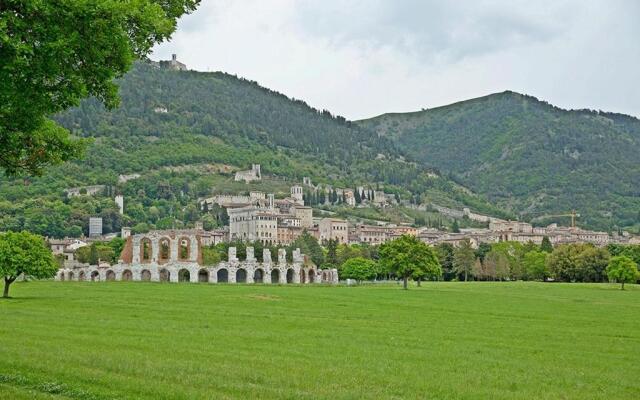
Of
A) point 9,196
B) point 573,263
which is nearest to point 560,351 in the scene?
point 573,263

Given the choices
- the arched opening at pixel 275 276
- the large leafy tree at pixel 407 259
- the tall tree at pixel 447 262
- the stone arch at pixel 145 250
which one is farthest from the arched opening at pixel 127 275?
the tall tree at pixel 447 262

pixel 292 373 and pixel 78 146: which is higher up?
pixel 78 146

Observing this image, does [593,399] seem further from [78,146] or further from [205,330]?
[205,330]

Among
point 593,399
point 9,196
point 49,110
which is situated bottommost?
point 593,399

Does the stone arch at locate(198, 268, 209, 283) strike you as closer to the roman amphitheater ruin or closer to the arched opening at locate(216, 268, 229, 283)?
the roman amphitheater ruin

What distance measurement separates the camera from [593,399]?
1745 centimetres

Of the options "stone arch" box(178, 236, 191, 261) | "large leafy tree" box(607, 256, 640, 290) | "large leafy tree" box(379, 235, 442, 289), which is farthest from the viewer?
"stone arch" box(178, 236, 191, 261)

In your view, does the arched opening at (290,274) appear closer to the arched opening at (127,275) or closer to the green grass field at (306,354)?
the arched opening at (127,275)

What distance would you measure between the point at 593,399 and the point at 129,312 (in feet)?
82.4

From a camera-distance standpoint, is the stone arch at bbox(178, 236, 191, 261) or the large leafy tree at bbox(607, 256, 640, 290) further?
the stone arch at bbox(178, 236, 191, 261)

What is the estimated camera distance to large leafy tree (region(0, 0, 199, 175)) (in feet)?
40.2

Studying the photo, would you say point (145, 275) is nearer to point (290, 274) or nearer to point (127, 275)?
point (127, 275)

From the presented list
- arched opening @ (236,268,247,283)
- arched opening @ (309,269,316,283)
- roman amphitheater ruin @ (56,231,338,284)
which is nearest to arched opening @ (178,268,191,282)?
roman amphitheater ruin @ (56,231,338,284)

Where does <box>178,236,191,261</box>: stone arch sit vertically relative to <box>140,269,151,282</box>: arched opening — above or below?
above
